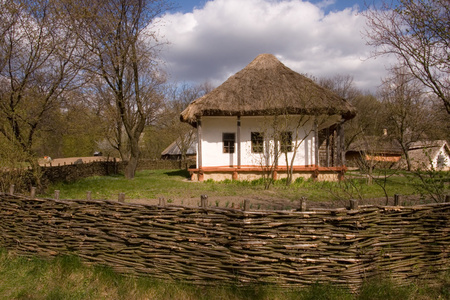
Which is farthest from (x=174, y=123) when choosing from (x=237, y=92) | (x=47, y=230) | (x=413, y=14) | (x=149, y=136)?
(x=47, y=230)

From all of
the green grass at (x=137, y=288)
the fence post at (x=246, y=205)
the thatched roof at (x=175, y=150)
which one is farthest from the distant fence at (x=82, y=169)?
the thatched roof at (x=175, y=150)

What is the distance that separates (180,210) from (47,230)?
2.12 metres

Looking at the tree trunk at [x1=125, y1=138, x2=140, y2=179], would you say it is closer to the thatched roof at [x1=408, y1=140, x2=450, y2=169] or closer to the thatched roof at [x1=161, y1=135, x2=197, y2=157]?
the thatched roof at [x1=408, y1=140, x2=450, y2=169]

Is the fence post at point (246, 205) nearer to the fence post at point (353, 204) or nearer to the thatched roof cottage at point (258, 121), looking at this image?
the fence post at point (353, 204)

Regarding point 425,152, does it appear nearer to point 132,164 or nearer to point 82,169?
point 132,164

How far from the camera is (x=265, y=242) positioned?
3.18 meters

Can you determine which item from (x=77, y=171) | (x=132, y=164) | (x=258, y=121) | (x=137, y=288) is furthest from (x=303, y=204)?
(x=77, y=171)

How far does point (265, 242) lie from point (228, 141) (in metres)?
11.3

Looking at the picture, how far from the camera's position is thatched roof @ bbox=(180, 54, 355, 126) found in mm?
12234

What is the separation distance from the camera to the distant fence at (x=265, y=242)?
3174 millimetres

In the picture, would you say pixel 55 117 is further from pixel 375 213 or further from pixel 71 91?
pixel 375 213

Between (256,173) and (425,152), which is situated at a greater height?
(425,152)

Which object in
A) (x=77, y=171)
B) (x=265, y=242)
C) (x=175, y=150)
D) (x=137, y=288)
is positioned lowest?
(x=137, y=288)

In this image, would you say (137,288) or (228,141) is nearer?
(137,288)
